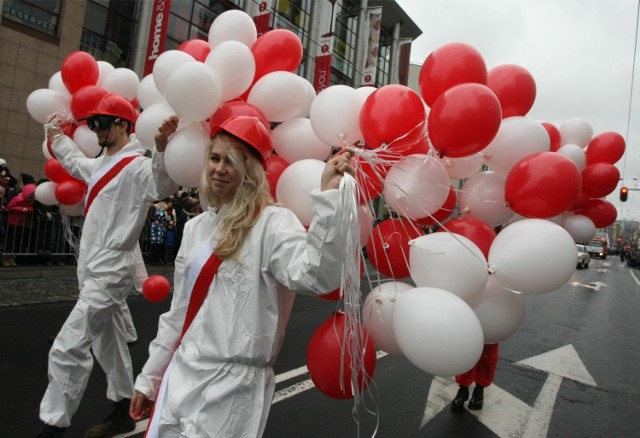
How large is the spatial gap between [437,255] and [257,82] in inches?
52.3

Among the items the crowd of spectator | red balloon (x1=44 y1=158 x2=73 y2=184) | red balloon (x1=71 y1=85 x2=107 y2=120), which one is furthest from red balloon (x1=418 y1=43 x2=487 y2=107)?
the crowd of spectator

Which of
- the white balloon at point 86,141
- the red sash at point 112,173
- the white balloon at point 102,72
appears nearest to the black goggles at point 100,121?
the red sash at point 112,173

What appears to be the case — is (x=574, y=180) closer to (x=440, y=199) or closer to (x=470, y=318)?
(x=440, y=199)

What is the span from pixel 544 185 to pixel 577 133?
5.27ft

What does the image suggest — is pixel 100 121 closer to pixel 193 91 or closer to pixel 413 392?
pixel 193 91

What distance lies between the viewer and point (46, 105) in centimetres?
397

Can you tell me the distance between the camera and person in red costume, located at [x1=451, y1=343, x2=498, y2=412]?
3.89 metres

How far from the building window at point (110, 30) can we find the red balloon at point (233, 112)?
13.2 m

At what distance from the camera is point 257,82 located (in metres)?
2.49

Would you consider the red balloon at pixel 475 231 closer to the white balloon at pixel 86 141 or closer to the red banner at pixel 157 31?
the white balloon at pixel 86 141

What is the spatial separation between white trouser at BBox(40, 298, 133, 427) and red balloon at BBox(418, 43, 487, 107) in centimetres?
237

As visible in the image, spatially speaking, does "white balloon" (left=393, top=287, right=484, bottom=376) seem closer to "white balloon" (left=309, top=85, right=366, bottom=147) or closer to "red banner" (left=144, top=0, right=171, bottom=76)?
"white balloon" (left=309, top=85, right=366, bottom=147)

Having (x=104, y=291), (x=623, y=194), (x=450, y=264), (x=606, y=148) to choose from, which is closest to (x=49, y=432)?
(x=104, y=291)

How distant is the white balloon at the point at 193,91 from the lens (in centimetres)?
217
